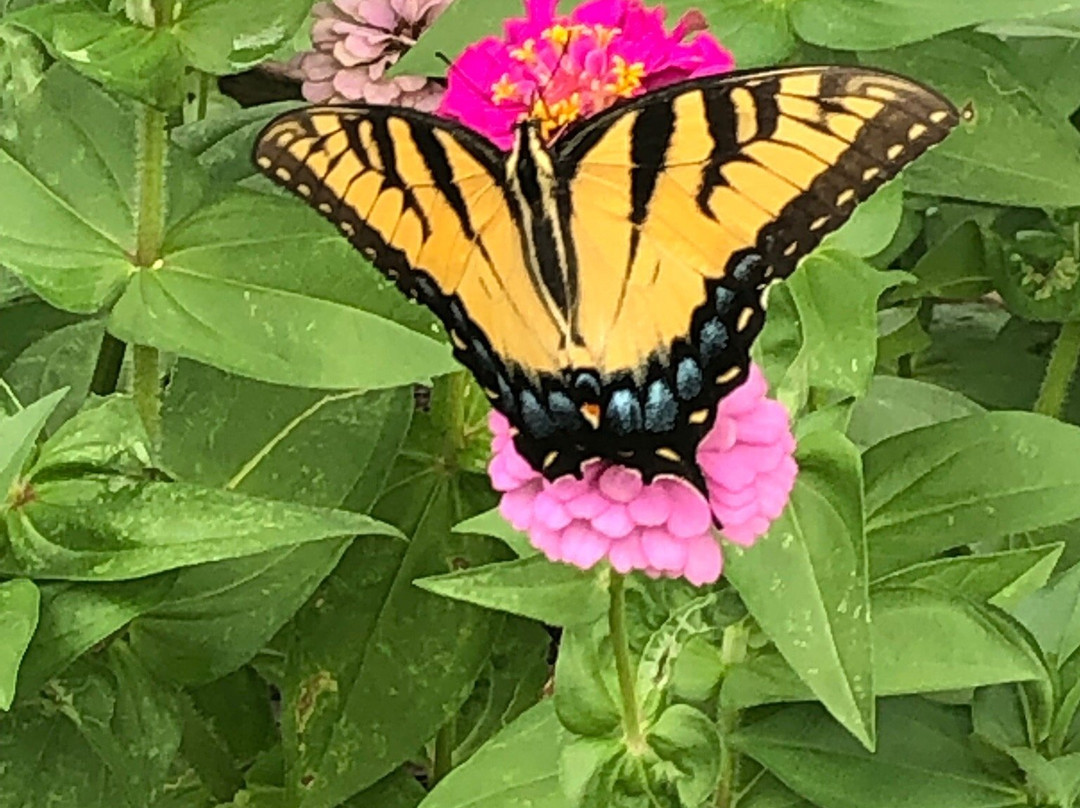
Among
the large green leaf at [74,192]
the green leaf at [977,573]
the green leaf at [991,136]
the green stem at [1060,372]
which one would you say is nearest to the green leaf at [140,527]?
Answer: the large green leaf at [74,192]

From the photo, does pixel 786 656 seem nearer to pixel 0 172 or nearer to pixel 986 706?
pixel 986 706

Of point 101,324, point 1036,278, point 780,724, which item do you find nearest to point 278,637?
point 101,324

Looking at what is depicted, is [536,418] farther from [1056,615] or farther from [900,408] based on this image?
[900,408]

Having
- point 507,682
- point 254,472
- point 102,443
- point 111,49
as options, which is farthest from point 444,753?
point 111,49

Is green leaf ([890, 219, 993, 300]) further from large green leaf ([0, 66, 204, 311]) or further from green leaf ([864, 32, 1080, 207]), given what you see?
large green leaf ([0, 66, 204, 311])

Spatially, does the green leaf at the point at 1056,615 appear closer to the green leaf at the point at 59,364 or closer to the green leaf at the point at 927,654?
the green leaf at the point at 927,654

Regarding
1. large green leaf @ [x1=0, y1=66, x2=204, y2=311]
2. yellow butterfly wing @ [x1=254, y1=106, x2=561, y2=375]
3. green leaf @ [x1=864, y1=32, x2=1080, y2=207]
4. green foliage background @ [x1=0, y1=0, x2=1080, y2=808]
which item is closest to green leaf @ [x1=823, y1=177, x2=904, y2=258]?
green foliage background @ [x1=0, y1=0, x2=1080, y2=808]
